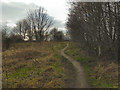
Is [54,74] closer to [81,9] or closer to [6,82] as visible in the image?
[6,82]

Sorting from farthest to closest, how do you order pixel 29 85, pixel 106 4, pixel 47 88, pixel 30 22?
pixel 30 22 → pixel 106 4 → pixel 29 85 → pixel 47 88

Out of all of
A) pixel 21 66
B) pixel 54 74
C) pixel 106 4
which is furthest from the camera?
pixel 21 66

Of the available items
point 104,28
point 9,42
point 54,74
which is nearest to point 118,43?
point 104,28

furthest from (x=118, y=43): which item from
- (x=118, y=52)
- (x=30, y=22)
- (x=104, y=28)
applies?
(x=30, y=22)

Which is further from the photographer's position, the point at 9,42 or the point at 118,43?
the point at 9,42

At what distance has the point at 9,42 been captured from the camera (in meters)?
30.8

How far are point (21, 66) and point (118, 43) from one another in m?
10.5

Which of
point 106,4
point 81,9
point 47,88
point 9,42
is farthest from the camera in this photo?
point 9,42

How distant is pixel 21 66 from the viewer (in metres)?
14.2

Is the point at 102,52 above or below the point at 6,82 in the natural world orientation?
above

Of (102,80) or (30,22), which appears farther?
(30,22)

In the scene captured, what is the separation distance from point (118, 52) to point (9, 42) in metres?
25.0

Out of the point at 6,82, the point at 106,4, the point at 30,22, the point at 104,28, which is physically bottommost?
the point at 6,82

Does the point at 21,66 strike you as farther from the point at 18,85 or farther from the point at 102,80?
the point at 102,80
